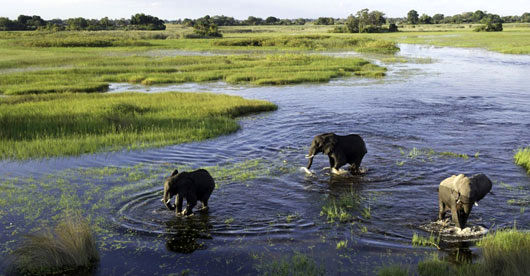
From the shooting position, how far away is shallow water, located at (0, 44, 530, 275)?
941 centimetres

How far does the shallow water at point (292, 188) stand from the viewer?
9.41 m

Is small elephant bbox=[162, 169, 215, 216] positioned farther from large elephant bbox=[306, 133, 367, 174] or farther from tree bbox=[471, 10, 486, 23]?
tree bbox=[471, 10, 486, 23]

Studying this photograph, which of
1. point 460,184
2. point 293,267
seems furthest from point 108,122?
point 460,184

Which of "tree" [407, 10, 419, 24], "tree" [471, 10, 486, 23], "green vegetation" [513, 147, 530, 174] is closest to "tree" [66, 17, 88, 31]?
"green vegetation" [513, 147, 530, 174]

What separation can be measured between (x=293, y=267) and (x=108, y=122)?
14697mm

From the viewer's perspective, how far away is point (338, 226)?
34.9ft

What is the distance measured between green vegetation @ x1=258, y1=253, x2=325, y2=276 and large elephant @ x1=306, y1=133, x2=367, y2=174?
5.14 metres

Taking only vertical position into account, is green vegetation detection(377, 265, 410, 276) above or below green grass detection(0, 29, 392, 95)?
below

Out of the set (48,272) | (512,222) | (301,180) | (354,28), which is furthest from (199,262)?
(354,28)

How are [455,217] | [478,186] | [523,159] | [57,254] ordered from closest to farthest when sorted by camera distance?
[57,254] → [478,186] → [455,217] → [523,159]

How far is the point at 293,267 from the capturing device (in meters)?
8.63

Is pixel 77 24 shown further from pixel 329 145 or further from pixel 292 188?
pixel 292 188

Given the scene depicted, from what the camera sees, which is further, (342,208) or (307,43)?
(307,43)

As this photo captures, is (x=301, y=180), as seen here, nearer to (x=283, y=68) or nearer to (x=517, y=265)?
(x=517, y=265)
